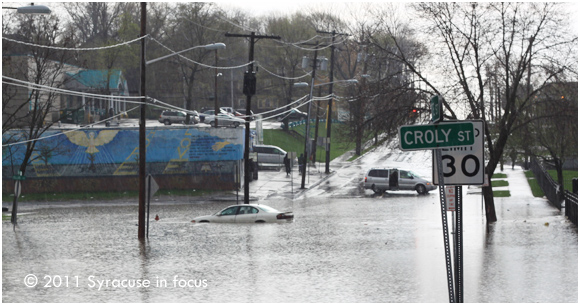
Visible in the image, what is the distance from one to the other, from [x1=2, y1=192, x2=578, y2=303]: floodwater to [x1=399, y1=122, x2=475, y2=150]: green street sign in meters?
7.76

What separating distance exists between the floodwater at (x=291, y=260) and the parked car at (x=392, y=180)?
39.7 ft

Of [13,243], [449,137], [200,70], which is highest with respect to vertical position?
[200,70]

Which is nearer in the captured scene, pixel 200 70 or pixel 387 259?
pixel 387 259

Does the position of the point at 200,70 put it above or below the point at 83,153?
above

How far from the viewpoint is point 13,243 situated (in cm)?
2572

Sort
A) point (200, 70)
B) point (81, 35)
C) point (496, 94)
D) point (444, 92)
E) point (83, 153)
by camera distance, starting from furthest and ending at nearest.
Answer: point (81, 35), point (200, 70), point (83, 153), point (496, 94), point (444, 92)

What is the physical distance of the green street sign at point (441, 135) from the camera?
7438 mm

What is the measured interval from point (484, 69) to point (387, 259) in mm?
13627

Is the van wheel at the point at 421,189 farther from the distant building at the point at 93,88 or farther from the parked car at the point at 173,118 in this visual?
the distant building at the point at 93,88

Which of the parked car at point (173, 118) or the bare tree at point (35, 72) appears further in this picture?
the parked car at point (173, 118)

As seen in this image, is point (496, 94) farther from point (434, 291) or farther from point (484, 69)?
point (434, 291)

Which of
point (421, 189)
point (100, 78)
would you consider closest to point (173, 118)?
point (100, 78)

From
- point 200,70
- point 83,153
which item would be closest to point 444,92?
point 83,153

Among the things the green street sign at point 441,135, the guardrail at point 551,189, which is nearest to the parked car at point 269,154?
the guardrail at point 551,189
